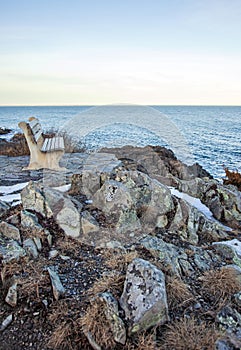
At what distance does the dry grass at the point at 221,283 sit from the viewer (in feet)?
9.81

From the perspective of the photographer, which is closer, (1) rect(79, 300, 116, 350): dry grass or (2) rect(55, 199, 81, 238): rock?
(1) rect(79, 300, 116, 350): dry grass

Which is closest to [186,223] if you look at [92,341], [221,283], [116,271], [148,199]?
[148,199]

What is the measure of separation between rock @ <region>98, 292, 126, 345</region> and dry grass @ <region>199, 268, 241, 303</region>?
1082 millimetres

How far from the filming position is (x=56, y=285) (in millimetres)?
2906

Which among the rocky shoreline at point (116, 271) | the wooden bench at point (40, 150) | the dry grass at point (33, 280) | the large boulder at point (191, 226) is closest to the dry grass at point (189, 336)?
the rocky shoreline at point (116, 271)

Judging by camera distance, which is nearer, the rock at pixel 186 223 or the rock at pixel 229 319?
the rock at pixel 229 319

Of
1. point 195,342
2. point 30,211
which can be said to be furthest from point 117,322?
point 30,211

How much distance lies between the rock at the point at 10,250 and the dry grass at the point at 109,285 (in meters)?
0.99

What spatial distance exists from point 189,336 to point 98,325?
0.75 metres

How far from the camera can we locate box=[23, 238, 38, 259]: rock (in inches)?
135

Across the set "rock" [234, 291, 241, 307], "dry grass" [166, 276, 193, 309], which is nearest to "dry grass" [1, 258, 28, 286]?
"dry grass" [166, 276, 193, 309]

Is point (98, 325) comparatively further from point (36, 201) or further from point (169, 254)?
point (36, 201)

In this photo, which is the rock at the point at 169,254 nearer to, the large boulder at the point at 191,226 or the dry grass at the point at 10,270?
the large boulder at the point at 191,226

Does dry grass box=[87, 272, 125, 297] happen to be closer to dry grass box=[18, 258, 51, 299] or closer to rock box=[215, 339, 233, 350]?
dry grass box=[18, 258, 51, 299]
